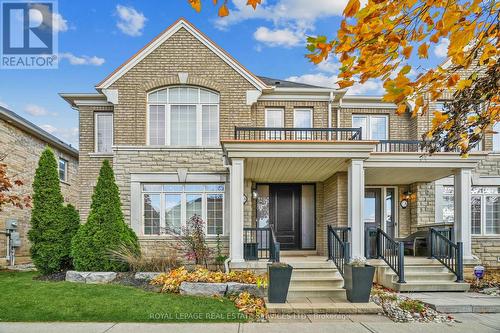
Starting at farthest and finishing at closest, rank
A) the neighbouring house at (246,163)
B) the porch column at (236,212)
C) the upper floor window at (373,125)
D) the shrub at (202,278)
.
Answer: the upper floor window at (373,125) < the neighbouring house at (246,163) < the porch column at (236,212) < the shrub at (202,278)

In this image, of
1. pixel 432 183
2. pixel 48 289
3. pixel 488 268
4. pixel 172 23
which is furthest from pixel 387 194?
pixel 48 289

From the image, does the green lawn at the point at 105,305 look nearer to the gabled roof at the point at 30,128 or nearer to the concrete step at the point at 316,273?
the concrete step at the point at 316,273

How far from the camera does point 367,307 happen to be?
6.45 metres

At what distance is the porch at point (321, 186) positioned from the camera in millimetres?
8484

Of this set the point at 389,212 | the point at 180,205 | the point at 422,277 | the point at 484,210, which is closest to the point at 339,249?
the point at 422,277

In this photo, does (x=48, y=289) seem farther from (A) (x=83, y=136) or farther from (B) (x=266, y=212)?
(B) (x=266, y=212)

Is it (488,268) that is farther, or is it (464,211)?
(488,268)

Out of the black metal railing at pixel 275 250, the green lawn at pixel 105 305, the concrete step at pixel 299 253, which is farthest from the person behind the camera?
the concrete step at pixel 299 253

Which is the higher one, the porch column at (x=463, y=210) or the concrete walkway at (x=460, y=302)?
the porch column at (x=463, y=210)

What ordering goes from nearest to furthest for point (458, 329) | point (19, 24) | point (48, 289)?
Answer: point (458, 329) → point (48, 289) → point (19, 24)

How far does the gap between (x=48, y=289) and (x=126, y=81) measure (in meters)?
6.36

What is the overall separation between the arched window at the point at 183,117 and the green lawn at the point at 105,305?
4.91m

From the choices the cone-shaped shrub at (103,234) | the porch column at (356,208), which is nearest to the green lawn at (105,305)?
the cone-shaped shrub at (103,234)

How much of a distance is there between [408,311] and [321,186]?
232 inches
